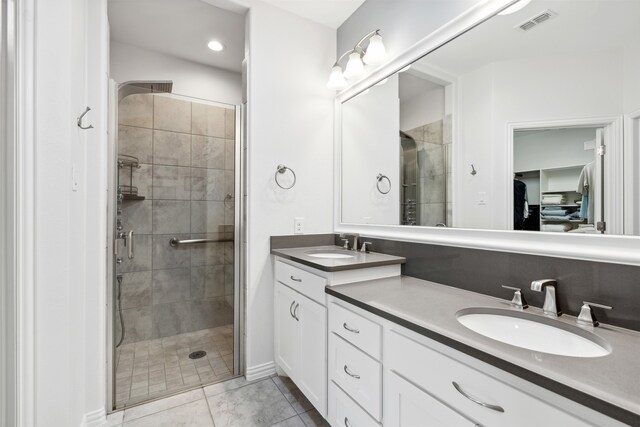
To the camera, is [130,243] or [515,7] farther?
[130,243]

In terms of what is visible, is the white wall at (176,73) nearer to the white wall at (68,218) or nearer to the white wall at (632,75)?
the white wall at (68,218)

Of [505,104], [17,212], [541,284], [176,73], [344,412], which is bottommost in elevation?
[344,412]

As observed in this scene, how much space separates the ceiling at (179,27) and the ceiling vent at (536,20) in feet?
5.67

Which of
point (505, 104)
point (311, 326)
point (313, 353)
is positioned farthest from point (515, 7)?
point (313, 353)

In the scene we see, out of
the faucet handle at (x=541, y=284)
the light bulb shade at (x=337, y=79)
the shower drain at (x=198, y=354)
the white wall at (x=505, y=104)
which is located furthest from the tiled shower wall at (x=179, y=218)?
the faucet handle at (x=541, y=284)

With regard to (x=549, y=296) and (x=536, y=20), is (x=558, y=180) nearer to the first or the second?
(x=549, y=296)

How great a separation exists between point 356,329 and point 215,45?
2.52m

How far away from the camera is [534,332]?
1.01m

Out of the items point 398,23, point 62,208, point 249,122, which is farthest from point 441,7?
point 62,208

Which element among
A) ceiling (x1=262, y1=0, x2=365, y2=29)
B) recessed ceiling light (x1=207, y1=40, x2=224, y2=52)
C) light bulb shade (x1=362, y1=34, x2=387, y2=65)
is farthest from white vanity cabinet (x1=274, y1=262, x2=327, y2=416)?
recessed ceiling light (x1=207, y1=40, x2=224, y2=52)

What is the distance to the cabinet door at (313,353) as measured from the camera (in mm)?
1419

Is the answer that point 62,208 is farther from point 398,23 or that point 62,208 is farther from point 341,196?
point 398,23

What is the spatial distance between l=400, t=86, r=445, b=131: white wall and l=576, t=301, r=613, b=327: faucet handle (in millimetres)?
1045

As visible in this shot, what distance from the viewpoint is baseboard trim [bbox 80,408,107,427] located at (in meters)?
1.50
